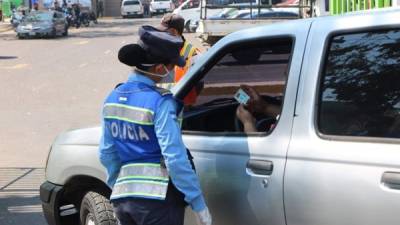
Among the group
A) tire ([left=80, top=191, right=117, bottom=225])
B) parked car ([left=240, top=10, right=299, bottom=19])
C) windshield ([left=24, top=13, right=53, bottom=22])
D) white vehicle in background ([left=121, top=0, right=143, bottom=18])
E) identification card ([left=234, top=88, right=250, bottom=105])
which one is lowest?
white vehicle in background ([left=121, top=0, right=143, bottom=18])

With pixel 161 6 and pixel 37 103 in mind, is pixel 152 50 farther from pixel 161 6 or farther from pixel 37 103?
pixel 161 6

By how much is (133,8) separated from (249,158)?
5928cm

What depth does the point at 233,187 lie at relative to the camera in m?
3.20

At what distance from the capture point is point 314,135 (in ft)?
9.39

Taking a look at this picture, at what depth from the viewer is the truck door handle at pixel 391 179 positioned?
2.53 m

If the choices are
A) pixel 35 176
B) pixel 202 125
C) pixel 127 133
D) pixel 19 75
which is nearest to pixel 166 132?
pixel 127 133

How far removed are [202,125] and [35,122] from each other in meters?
8.09

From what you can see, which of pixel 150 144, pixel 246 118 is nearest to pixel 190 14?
pixel 246 118

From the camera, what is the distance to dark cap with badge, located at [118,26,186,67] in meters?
3.08

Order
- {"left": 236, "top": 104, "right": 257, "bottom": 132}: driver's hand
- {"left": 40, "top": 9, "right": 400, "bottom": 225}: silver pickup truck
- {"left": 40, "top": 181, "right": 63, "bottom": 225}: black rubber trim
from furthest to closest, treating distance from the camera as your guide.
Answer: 1. {"left": 40, "top": 181, "right": 63, "bottom": 225}: black rubber trim
2. {"left": 236, "top": 104, "right": 257, "bottom": 132}: driver's hand
3. {"left": 40, "top": 9, "right": 400, "bottom": 225}: silver pickup truck

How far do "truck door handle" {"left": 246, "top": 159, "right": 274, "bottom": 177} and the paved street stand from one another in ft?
8.40

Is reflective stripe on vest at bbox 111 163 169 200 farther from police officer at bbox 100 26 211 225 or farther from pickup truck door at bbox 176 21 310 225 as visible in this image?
pickup truck door at bbox 176 21 310 225

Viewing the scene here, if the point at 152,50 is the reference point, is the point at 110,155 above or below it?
below

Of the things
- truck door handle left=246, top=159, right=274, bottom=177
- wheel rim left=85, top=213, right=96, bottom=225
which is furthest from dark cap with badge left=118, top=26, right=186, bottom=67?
wheel rim left=85, top=213, right=96, bottom=225
